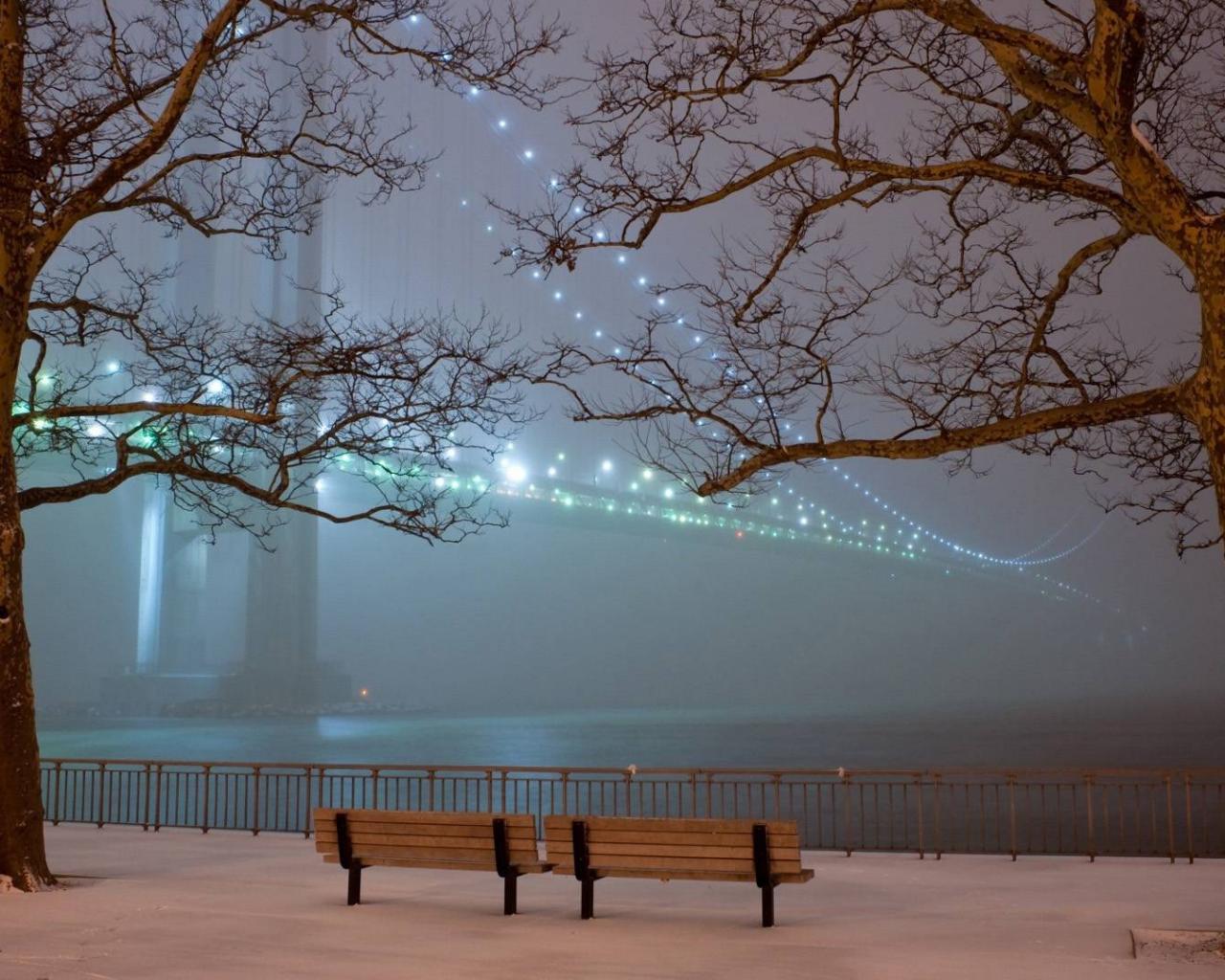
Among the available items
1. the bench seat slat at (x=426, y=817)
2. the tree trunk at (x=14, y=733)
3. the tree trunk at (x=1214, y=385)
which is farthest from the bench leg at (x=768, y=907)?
the tree trunk at (x=14, y=733)

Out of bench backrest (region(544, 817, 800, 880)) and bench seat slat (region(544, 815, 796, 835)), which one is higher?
bench seat slat (region(544, 815, 796, 835))

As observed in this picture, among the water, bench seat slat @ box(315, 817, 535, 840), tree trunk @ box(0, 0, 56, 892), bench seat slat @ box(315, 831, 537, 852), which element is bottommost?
the water

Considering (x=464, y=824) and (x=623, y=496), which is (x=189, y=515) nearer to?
(x=623, y=496)

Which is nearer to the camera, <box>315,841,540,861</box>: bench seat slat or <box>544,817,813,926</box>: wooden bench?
<box>544,817,813,926</box>: wooden bench

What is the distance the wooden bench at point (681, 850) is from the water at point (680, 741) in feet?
109

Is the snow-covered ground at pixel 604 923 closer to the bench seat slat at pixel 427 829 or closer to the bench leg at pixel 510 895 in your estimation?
the bench leg at pixel 510 895

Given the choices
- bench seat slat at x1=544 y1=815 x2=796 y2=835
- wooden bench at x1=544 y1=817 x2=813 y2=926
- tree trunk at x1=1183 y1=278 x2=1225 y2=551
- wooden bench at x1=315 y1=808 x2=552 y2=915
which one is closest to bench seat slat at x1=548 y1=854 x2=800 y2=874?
wooden bench at x1=544 y1=817 x2=813 y2=926

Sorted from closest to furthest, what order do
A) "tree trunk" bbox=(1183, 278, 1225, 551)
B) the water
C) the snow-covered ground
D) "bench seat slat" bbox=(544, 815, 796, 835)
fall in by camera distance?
1. the snow-covered ground
2. "tree trunk" bbox=(1183, 278, 1225, 551)
3. "bench seat slat" bbox=(544, 815, 796, 835)
4. the water

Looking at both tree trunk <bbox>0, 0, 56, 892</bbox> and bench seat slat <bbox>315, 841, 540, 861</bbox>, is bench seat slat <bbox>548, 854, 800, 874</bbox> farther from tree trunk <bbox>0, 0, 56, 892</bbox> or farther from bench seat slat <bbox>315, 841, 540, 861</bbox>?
tree trunk <bbox>0, 0, 56, 892</bbox>

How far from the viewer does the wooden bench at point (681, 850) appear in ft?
21.8

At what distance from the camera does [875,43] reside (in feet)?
24.2

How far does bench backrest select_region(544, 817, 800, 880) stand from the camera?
6645 mm

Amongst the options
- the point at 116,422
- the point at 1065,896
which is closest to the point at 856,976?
the point at 1065,896

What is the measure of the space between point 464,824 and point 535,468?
5467cm
